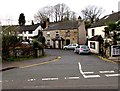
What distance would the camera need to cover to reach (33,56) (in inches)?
1347

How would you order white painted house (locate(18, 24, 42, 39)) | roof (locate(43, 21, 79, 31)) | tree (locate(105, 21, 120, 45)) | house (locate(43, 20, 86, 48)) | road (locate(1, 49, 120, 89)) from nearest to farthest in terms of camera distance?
road (locate(1, 49, 120, 89)) < tree (locate(105, 21, 120, 45)) < house (locate(43, 20, 86, 48)) < roof (locate(43, 21, 79, 31)) < white painted house (locate(18, 24, 42, 39))

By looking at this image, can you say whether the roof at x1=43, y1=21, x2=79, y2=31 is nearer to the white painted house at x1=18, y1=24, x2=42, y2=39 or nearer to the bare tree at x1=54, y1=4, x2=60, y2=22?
the white painted house at x1=18, y1=24, x2=42, y2=39

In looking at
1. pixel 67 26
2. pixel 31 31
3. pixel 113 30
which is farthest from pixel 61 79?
pixel 31 31

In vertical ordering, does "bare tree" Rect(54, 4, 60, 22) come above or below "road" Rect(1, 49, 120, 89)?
above

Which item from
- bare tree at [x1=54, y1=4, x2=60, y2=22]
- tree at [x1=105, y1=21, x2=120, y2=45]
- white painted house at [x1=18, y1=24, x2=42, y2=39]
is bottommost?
tree at [x1=105, y1=21, x2=120, y2=45]

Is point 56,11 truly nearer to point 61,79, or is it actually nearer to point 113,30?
point 113,30

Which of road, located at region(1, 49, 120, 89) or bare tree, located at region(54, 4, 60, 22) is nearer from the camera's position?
road, located at region(1, 49, 120, 89)

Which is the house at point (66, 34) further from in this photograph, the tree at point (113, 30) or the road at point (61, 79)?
the road at point (61, 79)

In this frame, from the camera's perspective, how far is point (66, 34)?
65.3 m

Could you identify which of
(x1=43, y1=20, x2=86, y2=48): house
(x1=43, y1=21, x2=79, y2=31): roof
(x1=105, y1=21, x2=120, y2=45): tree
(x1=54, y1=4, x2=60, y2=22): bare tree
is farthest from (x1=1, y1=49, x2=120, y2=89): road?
(x1=54, y1=4, x2=60, y2=22): bare tree

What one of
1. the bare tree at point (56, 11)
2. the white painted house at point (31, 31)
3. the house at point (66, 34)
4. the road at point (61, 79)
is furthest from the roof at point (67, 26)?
the road at point (61, 79)

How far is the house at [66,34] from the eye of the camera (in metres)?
63.8

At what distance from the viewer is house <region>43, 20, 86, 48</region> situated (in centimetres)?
6375

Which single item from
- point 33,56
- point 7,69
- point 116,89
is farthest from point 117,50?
point 116,89
